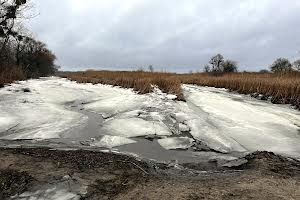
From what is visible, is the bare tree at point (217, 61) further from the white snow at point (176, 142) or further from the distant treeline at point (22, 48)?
the white snow at point (176, 142)

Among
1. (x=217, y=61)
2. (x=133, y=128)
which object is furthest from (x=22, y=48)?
(x=133, y=128)

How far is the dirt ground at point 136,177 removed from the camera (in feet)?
13.7

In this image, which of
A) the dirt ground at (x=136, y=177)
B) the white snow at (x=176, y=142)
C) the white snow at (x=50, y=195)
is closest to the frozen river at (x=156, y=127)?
the white snow at (x=176, y=142)

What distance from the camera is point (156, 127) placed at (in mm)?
7629

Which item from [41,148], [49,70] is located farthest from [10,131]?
[49,70]

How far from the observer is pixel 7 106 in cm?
972

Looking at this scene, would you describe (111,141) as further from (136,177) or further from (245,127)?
(245,127)

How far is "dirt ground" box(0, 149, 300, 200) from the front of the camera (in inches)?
165

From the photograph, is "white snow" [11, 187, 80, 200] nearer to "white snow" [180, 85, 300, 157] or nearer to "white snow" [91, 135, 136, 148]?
"white snow" [91, 135, 136, 148]

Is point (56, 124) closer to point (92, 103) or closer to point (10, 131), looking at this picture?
point (10, 131)

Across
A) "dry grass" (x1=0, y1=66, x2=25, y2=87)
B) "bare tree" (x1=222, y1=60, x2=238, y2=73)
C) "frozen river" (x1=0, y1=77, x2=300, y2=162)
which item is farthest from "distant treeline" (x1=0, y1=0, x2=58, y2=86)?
"bare tree" (x1=222, y1=60, x2=238, y2=73)

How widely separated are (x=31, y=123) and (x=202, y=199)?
4.89 m

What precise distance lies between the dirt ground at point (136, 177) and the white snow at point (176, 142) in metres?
1.17

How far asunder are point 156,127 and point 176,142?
3.16 feet
